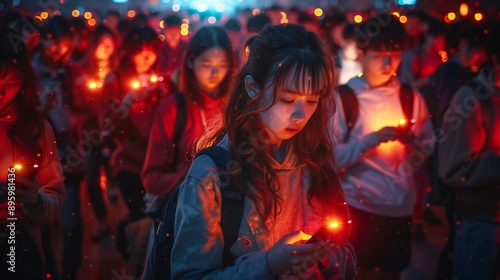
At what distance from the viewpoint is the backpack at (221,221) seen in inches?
97.1

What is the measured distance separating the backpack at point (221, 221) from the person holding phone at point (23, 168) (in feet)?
3.07

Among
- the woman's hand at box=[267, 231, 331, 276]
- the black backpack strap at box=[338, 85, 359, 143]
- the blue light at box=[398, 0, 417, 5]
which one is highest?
the blue light at box=[398, 0, 417, 5]

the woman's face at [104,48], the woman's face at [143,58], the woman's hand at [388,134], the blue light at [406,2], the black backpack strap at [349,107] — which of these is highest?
the blue light at [406,2]

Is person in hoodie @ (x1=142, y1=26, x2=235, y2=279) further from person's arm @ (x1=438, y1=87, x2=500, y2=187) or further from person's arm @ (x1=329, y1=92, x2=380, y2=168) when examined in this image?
person's arm @ (x1=438, y1=87, x2=500, y2=187)

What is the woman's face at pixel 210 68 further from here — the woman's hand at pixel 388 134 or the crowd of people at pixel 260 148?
the woman's hand at pixel 388 134

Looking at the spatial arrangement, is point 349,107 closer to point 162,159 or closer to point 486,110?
point 486,110

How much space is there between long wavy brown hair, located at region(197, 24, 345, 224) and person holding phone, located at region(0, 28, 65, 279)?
1160mm

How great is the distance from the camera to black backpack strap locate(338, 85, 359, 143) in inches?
177

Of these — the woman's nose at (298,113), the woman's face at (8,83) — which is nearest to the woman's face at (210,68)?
the woman's face at (8,83)

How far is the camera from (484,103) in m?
4.35

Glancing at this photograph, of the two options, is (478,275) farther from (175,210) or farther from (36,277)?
(36,277)

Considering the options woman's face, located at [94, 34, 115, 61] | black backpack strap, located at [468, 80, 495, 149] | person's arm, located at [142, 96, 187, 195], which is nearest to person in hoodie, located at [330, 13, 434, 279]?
black backpack strap, located at [468, 80, 495, 149]

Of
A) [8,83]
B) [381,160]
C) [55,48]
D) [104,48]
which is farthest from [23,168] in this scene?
[104,48]

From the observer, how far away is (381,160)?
14.7 ft
